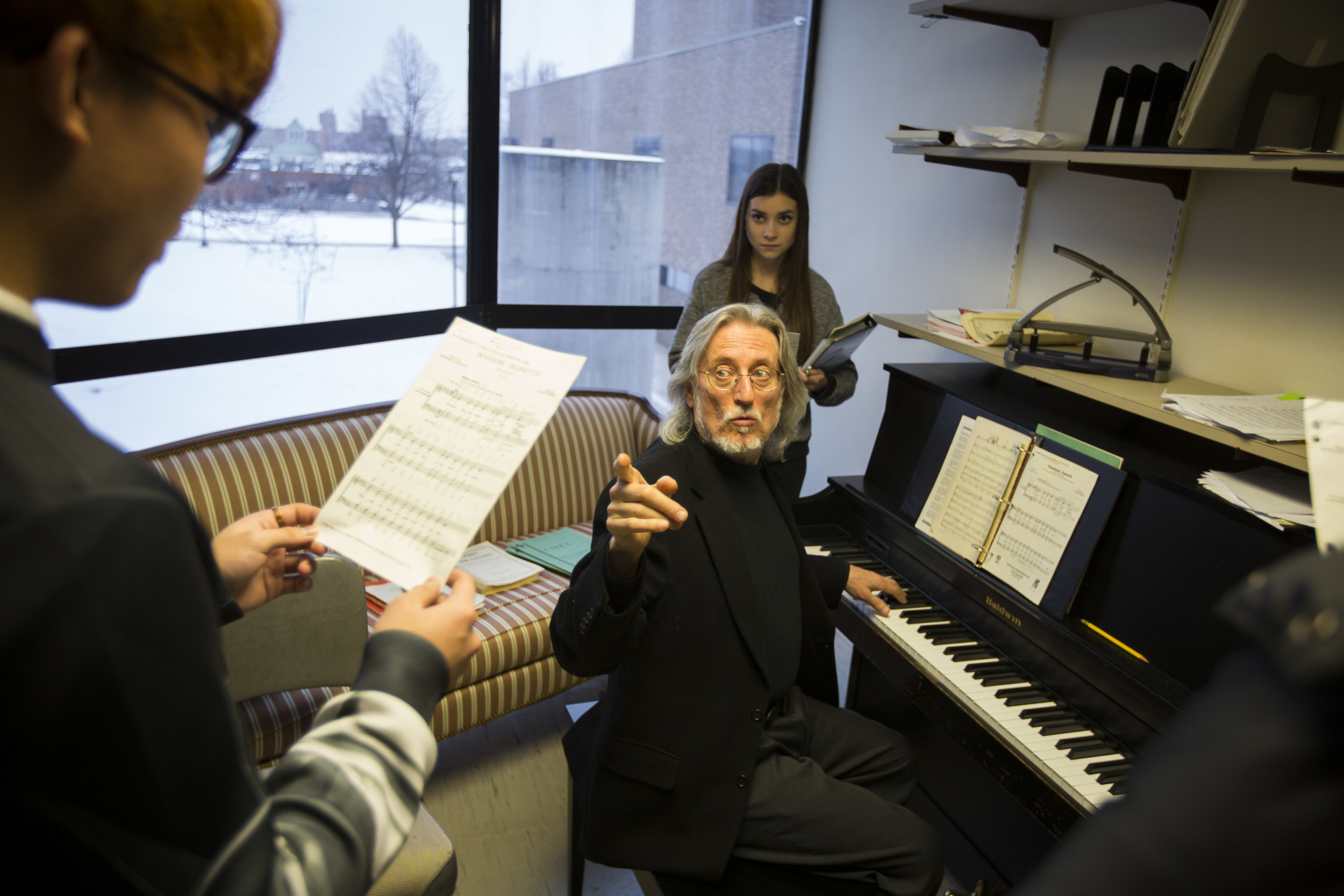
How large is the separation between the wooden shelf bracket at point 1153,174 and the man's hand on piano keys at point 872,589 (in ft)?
3.67

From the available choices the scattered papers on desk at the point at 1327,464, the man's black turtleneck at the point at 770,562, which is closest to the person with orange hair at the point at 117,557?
the scattered papers on desk at the point at 1327,464

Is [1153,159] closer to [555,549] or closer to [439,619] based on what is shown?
[439,619]

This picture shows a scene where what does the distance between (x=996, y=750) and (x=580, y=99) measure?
3.06m

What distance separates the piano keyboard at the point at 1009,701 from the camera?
61.7 inches

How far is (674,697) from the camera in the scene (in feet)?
5.16

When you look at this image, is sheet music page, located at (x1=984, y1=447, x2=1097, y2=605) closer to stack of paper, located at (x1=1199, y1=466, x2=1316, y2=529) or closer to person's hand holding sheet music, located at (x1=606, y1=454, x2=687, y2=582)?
stack of paper, located at (x1=1199, y1=466, x2=1316, y2=529)

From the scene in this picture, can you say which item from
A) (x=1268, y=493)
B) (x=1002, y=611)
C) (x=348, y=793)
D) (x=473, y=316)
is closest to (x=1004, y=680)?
(x=1002, y=611)

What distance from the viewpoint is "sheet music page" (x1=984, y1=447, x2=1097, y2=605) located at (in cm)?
185

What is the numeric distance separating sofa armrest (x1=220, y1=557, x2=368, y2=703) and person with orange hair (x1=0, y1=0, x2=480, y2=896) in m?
1.46

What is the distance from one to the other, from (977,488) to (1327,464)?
1195 mm

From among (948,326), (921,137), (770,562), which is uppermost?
(921,137)

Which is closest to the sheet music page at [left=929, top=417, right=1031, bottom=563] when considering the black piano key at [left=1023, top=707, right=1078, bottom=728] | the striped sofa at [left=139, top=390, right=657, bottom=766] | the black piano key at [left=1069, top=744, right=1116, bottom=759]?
the black piano key at [left=1023, top=707, right=1078, bottom=728]

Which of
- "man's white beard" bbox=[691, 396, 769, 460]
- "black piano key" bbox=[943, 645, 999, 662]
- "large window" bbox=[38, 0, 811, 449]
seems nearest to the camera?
"man's white beard" bbox=[691, 396, 769, 460]

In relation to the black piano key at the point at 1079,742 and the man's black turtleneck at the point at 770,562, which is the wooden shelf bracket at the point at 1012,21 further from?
the black piano key at the point at 1079,742
